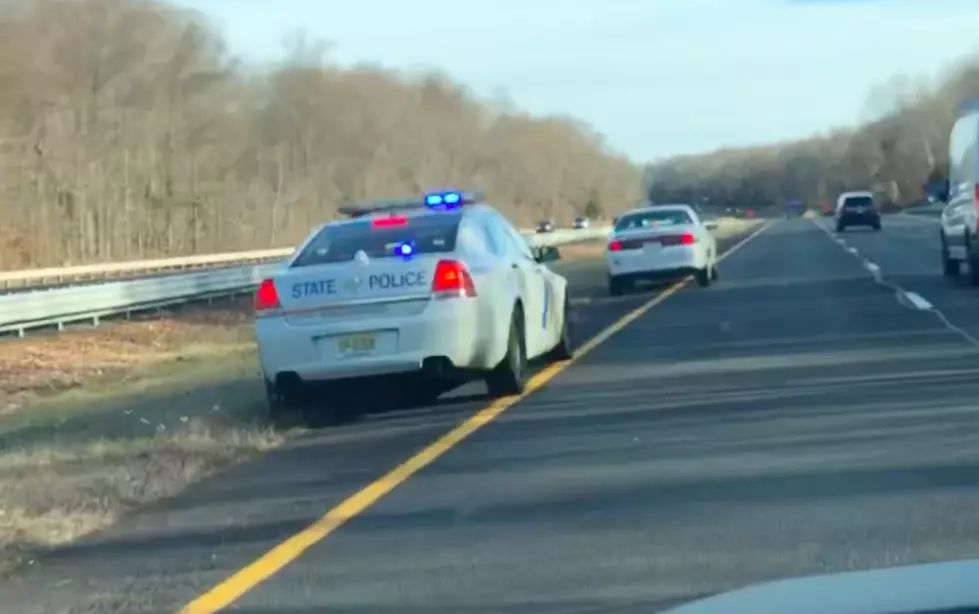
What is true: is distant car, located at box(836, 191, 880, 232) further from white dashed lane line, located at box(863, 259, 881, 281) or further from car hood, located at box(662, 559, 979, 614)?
car hood, located at box(662, 559, 979, 614)

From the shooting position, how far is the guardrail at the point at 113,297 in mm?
24203

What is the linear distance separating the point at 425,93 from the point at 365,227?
359 ft

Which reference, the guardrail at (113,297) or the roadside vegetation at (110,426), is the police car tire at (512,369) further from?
the guardrail at (113,297)

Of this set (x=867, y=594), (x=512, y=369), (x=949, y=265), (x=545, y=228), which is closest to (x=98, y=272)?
(x=949, y=265)

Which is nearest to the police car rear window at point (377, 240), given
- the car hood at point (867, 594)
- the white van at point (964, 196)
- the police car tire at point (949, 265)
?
the car hood at point (867, 594)

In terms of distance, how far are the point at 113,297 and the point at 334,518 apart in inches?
762

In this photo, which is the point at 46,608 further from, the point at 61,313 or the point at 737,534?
the point at 61,313

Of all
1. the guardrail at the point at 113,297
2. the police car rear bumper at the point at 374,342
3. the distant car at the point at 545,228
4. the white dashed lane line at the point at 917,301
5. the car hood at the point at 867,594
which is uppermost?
the car hood at the point at 867,594

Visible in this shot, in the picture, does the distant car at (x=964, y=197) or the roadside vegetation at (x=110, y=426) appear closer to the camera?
the roadside vegetation at (x=110, y=426)

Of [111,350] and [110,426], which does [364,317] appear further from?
[111,350]

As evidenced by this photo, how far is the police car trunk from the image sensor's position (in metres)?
12.0

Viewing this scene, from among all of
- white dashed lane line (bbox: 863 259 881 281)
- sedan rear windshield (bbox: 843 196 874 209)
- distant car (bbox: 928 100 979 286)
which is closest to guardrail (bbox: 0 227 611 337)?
distant car (bbox: 928 100 979 286)

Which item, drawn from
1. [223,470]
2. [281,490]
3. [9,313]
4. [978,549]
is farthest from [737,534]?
[9,313]

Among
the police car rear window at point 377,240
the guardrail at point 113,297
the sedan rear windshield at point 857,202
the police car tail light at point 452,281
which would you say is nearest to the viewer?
the police car tail light at point 452,281
